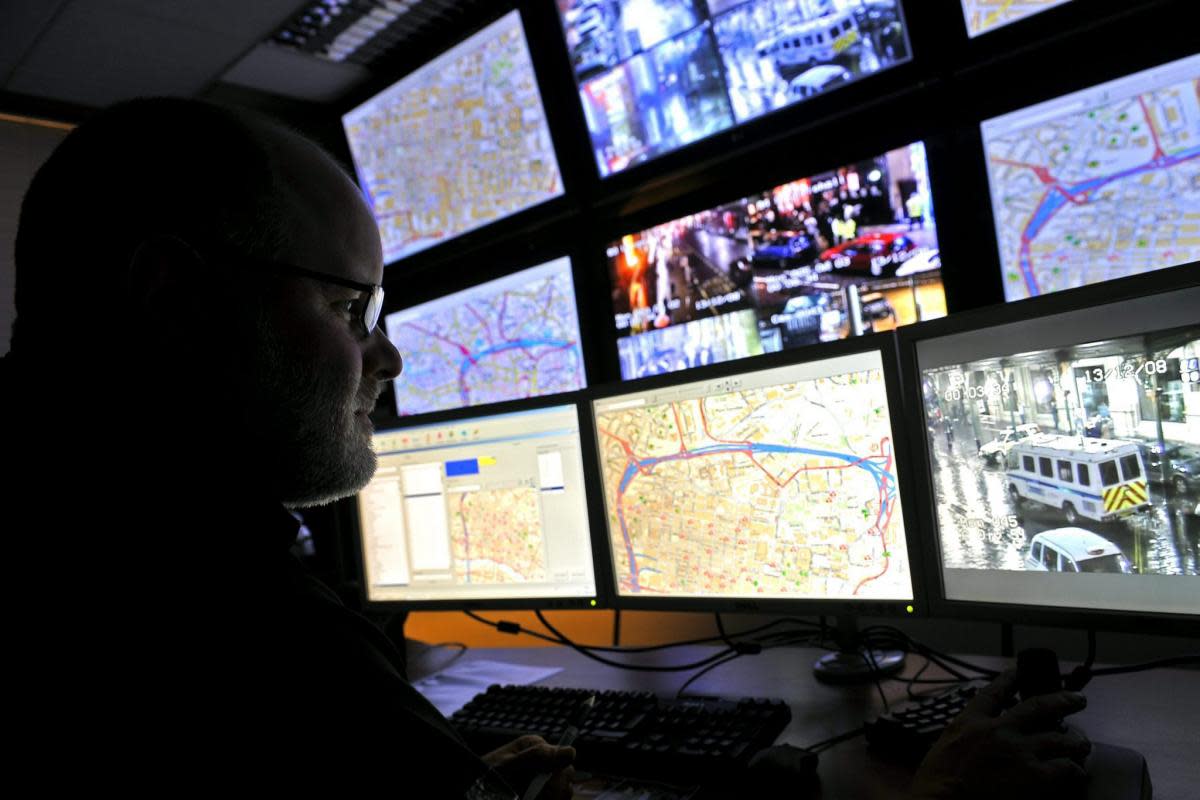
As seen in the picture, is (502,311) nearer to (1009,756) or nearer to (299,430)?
(299,430)

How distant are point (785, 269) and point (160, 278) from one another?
1409 mm

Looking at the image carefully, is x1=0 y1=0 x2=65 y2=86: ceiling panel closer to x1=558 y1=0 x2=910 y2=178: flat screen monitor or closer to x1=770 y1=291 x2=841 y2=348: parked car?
x1=558 y1=0 x2=910 y2=178: flat screen monitor

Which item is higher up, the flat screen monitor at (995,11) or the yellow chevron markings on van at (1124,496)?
the flat screen monitor at (995,11)

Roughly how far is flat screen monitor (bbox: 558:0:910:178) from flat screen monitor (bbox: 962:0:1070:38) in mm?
123

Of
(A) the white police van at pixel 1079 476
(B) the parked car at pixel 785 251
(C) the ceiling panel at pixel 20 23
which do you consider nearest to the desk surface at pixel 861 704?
(A) the white police van at pixel 1079 476

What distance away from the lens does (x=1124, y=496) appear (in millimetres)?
932

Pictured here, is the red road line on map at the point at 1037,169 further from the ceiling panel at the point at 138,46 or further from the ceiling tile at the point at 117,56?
the ceiling tile at the point at 117,56

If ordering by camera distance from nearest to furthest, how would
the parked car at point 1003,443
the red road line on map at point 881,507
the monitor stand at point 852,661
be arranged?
the parked car at point 1003,443, the red road line on map at point 881,507, the monitor stand at point 852,661

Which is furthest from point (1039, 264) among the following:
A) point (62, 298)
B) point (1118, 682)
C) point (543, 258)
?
point (62, 298)

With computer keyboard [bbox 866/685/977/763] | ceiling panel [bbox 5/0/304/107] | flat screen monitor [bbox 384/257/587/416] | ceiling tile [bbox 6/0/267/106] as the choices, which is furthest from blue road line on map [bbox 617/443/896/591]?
ceiling tile [bbox 6/0/267/106]

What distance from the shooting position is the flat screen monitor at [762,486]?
1.14m

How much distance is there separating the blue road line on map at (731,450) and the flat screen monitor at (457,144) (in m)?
1.08

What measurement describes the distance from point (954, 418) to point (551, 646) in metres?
1.04

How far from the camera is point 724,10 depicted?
5.99 ft
